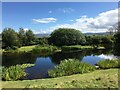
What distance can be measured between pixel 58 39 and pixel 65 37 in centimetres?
169

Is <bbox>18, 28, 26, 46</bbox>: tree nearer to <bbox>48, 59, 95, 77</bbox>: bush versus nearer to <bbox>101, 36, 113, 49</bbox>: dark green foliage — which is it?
<bbox>101, 36, 113, 49</bbox>: dark green foliage

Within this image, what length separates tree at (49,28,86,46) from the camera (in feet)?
162

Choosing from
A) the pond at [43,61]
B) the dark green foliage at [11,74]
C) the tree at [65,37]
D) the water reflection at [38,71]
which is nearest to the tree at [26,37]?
the tree at [65,37]

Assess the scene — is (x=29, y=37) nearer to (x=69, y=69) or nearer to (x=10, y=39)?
(x=10, y=39)

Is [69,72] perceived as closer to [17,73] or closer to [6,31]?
[17,73]

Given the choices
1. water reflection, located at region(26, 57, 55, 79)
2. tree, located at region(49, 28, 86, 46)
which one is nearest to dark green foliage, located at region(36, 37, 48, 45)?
tree, located at region(49, 28, 86, 46)

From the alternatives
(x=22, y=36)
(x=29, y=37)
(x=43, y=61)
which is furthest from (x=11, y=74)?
(x=29, y=37)

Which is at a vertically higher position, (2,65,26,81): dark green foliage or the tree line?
the tree line

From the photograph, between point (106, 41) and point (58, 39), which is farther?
point (58, 39)

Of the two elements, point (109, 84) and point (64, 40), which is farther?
point (64, 40)

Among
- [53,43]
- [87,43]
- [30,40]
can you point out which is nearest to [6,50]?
[30,40]

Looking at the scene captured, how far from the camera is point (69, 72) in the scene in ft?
46.1

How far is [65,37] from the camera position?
5003 centimetres

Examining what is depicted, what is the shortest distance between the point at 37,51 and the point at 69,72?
81.9ft
